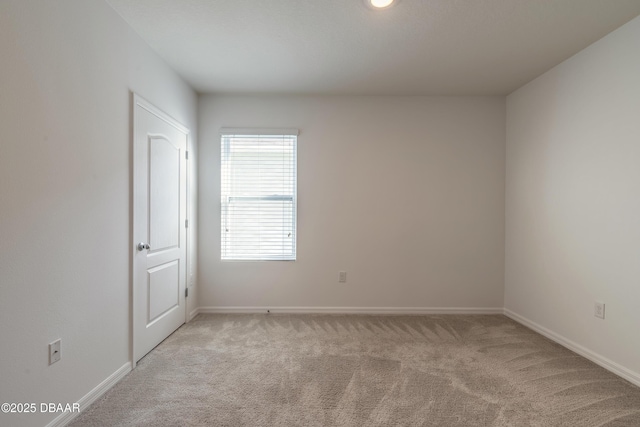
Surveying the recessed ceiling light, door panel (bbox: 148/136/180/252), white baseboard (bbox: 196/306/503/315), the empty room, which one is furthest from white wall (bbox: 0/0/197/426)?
the recessed ceiling light

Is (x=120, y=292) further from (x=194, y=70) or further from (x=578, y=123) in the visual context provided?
(x=578, y=123)

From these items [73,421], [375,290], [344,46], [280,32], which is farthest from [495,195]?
[73,421]

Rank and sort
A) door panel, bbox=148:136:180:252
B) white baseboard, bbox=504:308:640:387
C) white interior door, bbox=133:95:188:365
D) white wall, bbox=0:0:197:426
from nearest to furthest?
1. white wall, bbox=0:0:197:426
2. white baseboard, bbox=504:308:640:387
3. white interior door, bbox=133:95:188:365
4. door panel, bbox=148:136:180:252

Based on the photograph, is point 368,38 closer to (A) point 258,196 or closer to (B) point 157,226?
(A) point 258,196

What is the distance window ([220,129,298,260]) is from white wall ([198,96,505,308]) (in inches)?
4.1

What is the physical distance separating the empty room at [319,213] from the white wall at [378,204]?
1.1 inches

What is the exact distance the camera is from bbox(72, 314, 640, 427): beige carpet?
5.99 feet

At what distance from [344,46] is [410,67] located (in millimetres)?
769

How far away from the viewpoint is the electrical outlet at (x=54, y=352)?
1642 mm

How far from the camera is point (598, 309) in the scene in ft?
8.20

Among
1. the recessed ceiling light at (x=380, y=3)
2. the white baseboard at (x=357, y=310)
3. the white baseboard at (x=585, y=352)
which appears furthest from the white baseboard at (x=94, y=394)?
the white baseboard at (x=585, y=352)

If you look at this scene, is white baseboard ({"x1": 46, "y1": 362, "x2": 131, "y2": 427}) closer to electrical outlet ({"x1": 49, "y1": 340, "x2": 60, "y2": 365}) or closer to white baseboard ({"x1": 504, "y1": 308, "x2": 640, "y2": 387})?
electrical outlet ({"x1": 49, "y1": 340, "x2": 60, "y2": 365})

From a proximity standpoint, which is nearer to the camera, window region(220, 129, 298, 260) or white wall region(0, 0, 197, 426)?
white wall region(0, 0, 197, 426)

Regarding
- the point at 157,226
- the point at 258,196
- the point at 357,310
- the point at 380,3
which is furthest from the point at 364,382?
the point at 380,3
